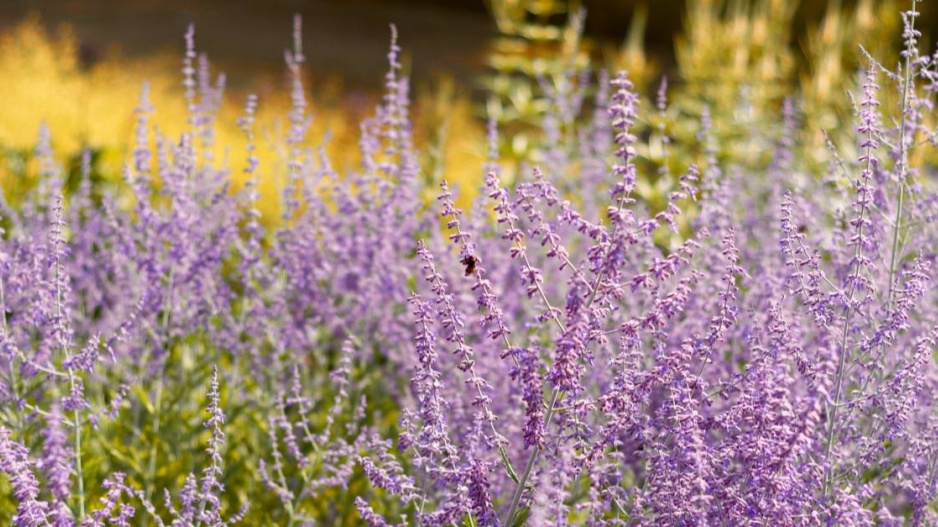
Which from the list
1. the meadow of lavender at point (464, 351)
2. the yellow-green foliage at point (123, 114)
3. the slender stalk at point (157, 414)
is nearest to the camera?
the meadow of lavender at point (464, 351)

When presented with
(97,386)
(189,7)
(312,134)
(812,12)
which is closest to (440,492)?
(97,386)

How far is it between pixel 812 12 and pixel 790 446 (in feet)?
47.2

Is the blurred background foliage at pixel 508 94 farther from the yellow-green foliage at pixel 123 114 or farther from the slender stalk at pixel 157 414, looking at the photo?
the slender stalk at pixel 157 414

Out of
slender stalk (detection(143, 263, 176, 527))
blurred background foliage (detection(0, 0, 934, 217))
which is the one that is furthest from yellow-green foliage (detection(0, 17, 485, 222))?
slender stalk (detection(143, 263, 176, 527))

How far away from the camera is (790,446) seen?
5.97 feet

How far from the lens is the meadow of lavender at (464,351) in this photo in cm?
208

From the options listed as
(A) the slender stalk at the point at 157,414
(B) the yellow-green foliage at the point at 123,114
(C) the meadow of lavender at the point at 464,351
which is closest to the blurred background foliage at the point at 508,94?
(B) the yellow-green foliage at the point at 123,114

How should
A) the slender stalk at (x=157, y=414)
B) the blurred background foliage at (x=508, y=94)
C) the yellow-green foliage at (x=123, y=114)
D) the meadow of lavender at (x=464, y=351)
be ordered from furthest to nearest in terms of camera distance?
the yellow-green foliage at (x=123, y=114) → the blurred background foliage at (x=508, y=94) → the slender stalk at (x=157, y=414) → the meadow of lavender at (x=464, y=351)

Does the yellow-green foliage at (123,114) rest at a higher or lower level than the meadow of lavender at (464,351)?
lower

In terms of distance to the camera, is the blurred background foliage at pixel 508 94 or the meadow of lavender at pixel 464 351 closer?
the meadow of lavender at pixel 464 351

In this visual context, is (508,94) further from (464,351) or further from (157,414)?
(464,351)

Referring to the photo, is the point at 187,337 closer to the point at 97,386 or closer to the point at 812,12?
the point at 97,386

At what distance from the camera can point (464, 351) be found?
81.6 inches

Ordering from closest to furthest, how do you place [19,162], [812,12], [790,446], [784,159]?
[790,446]
[784,159]
[19,162]
[812,12]
